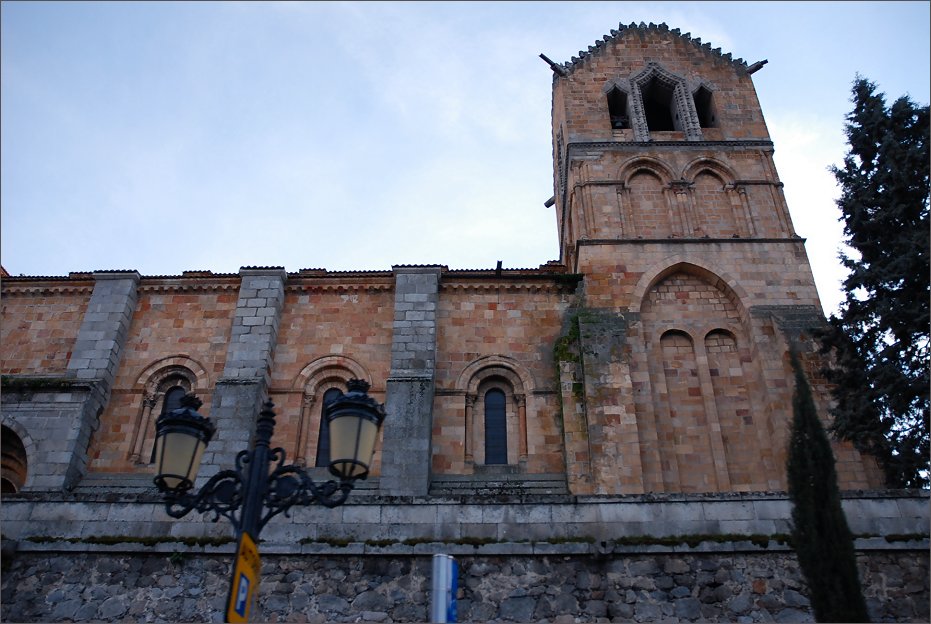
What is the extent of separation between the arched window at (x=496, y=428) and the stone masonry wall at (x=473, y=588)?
5.30 meters

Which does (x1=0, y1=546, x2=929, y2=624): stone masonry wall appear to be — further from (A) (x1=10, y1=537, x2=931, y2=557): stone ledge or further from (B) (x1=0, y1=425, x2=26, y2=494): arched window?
(B) (x1=0, y1=425, x2=26, y2=494): arched window

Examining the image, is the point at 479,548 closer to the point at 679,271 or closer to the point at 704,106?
the point at 679,271

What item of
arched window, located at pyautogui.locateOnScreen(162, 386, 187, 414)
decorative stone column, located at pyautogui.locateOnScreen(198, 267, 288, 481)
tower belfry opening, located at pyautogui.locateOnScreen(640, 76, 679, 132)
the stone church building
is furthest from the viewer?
tower belfry opening, located at pyautogui.locateOnScreen(640, 76, 679, 132)

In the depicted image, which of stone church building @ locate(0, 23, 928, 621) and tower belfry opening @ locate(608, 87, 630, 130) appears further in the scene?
tower belfry opening @ locate(608, 87, 630, 130)

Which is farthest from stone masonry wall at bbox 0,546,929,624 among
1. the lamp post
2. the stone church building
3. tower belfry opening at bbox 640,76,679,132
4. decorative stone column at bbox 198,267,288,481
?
tower belfry opening at bbox 640,76,679,132

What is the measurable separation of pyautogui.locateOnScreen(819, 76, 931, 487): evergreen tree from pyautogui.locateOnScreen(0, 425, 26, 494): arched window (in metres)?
17.4

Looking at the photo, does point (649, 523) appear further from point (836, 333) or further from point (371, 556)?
point (836, 333)

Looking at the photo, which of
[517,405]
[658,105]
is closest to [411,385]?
[517,405]

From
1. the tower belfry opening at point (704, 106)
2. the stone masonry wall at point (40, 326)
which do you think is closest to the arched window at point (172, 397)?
the stone masonry wall at point (40, 326)

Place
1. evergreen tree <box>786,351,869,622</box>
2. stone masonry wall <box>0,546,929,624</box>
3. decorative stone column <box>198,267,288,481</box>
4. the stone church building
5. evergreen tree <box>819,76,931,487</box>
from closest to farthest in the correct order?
evergreen tree <box>786,351,869,622</box> → stone masonry wall <box>0,546,929,624</box> → the stone church building → evergreen tree <box>819,76,931,487</box> → decorative stone column <box>198,267,288,481</box>

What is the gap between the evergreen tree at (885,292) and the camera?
14445 mm

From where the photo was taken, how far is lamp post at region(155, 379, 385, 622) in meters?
6.80

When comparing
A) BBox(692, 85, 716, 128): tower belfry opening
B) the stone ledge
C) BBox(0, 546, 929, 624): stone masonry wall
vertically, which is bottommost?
BBox(0, 546, 929, 624): stone masonry wall

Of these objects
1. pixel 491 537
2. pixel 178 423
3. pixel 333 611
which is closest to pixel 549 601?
pixel 491 537
